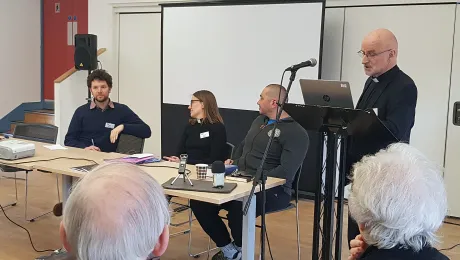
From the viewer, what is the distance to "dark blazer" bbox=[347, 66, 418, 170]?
9.35ft

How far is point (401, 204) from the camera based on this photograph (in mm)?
1454

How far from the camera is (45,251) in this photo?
150 inches

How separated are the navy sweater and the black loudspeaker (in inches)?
85.0

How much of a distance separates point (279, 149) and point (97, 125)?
1646 millimetres

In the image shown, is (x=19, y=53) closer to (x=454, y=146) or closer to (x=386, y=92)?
(x=454, y=146)

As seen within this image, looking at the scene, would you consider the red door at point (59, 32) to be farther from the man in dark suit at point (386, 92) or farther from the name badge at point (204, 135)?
the man in dark suit at point (386, 92)

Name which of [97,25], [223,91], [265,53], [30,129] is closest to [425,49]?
[265,53]

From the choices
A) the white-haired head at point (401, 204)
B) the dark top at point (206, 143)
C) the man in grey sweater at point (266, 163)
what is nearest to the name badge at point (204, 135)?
the dark top at point (206, 143)

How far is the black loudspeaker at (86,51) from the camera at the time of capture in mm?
6445

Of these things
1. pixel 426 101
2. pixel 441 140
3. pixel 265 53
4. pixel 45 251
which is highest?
pixel 265 53

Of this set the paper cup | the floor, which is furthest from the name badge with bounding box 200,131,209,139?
the paper cup

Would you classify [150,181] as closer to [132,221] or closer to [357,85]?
[132,221]

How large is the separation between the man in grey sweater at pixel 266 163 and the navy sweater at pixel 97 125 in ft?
3.36

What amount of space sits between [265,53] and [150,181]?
14.7 ft
